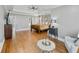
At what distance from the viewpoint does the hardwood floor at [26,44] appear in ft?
4.87

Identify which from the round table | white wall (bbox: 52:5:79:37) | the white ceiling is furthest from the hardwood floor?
the white ceiling

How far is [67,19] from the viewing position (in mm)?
1497

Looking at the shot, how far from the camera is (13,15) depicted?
149 centimetres

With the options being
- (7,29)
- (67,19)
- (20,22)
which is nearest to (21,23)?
(20,22)

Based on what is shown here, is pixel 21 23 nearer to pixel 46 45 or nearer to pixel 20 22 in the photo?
pixel 20 22

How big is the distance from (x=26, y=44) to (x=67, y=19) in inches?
25.1

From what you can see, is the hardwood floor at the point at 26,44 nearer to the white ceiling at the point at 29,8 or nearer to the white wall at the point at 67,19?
the white wall at the point at 67,19

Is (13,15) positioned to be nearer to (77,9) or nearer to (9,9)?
(9,9)

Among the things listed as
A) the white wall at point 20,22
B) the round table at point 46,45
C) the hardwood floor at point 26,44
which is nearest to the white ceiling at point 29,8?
the white wall at point 20,22

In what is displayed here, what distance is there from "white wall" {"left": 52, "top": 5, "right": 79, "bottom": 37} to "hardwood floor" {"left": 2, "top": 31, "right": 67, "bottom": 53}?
0.19m

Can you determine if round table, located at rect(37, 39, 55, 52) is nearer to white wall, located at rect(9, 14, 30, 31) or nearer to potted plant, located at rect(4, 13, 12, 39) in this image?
white wall, located at rect(9, 14, 30, 31)

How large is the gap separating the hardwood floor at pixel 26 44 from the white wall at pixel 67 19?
0.61 ft

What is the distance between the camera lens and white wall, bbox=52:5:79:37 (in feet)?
4.76
